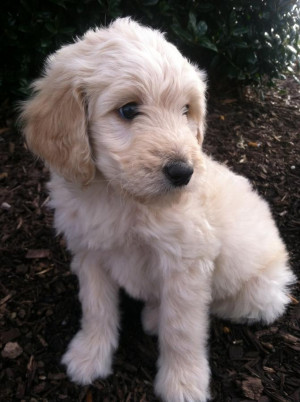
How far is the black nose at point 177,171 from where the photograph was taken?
214 centimetres

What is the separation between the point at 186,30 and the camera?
5023mm

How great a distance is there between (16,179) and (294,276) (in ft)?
9.37

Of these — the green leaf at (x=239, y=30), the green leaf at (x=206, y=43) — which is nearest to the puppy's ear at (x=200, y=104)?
the green leaf at (x=206, y=43)

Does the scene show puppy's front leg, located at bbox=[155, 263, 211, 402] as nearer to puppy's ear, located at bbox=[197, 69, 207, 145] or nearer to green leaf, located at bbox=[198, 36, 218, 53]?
puppy's ear, located at bbox=[197, 69, 207, 145]

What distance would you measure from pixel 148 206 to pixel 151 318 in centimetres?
115

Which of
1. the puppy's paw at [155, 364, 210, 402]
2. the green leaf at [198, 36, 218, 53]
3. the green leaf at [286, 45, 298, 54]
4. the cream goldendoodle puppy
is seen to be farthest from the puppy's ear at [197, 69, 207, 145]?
the green leaf at [286, 45, 298, 54]

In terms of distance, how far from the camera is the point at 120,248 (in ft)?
8.79

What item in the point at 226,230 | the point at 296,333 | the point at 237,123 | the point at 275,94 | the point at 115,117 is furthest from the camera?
the point at 275,94

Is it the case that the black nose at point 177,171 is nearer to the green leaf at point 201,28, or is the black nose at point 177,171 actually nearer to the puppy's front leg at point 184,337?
the puppy's front leg at point 184,337

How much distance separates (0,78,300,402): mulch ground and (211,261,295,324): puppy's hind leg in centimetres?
11

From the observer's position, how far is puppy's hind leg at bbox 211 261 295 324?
3.22 meters

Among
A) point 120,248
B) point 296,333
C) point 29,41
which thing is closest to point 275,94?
point 29,41

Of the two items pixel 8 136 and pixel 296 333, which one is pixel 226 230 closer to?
pixel 296 333

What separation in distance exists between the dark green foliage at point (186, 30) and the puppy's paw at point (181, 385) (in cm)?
336
